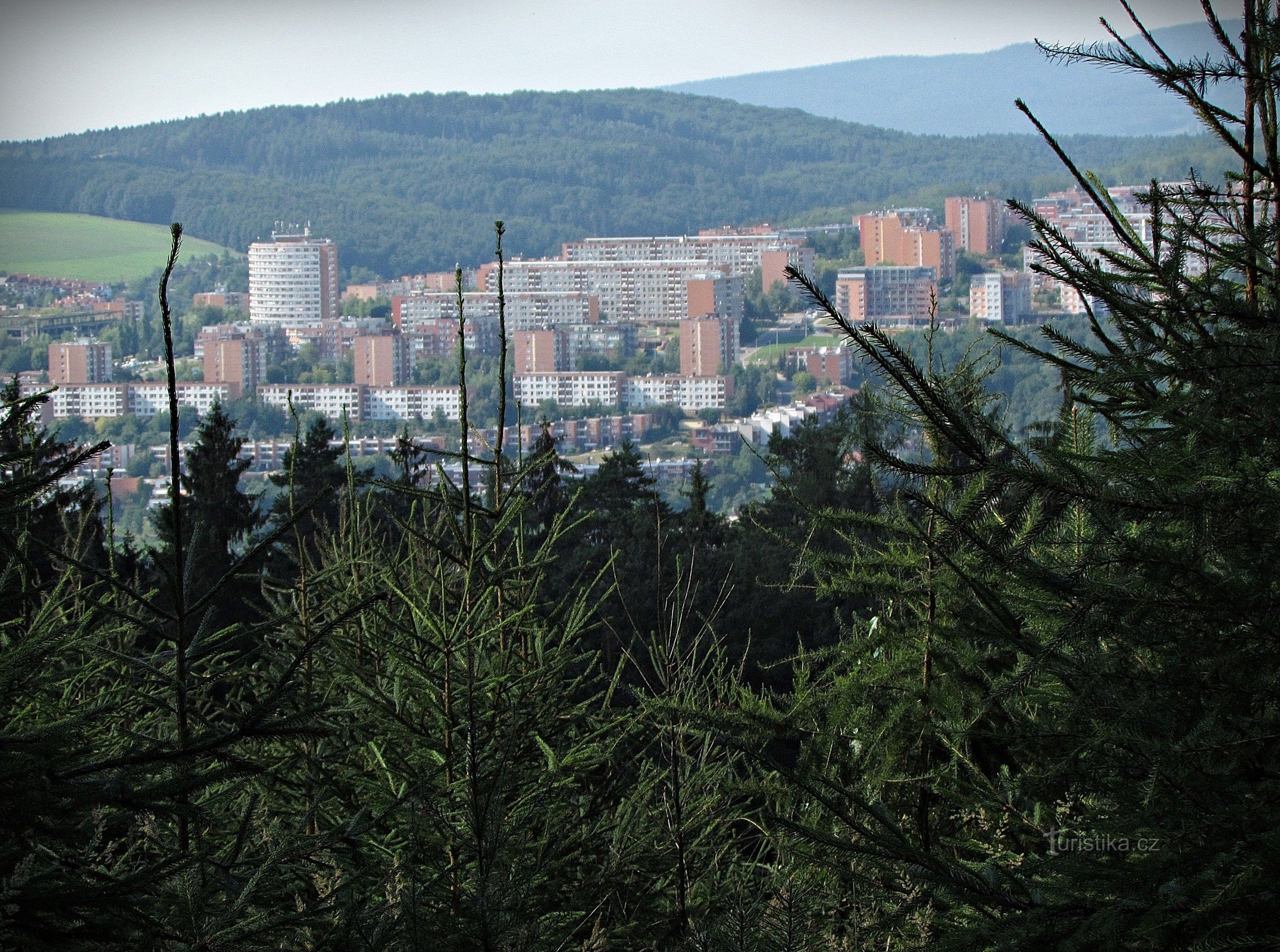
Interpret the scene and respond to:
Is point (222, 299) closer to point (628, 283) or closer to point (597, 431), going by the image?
point (628, 283)

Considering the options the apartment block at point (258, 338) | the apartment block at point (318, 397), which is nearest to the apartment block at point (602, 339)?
the apartment block at point (318, 397)

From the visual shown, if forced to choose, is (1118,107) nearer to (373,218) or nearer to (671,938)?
(373,218)

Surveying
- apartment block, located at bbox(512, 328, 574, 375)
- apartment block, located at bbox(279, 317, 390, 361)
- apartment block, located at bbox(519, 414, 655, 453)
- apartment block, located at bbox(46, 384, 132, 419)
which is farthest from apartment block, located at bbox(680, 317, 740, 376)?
apartment block, located at bbox(46, 384, 132, 419)

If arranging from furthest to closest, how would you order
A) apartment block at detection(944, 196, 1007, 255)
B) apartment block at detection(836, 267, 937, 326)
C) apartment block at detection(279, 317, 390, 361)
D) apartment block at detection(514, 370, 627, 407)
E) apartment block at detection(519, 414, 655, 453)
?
apartment block at detection(944, 196, 1007, 255) < apartment block at detection(836, 267, 937, 326) < apartment block at detection(279, 317, 390, 361) < apartment block at detection(514, 370, 627, 407) < apartment block at detection(519, 414, 655, 453)

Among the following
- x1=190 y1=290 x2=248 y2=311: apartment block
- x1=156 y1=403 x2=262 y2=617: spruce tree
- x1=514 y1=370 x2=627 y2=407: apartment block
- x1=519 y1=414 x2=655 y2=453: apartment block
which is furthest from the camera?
x1=190 y1=290 x2=248 y2=311: apartment block

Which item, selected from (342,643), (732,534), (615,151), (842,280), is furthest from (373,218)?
(342,643)

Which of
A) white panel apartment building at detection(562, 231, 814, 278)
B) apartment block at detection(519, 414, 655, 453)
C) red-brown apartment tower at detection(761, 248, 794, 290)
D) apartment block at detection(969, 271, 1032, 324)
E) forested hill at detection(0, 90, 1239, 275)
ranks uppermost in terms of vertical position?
forested hill at detection(0, 90, 1239, 275)

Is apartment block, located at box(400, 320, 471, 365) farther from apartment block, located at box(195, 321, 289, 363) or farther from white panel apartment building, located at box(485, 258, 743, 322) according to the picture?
white panel apartment building, located at box(485, 258, 743, 322)
